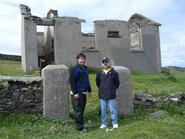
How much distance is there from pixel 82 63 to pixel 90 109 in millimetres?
2480

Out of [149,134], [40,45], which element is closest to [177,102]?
[149,134]

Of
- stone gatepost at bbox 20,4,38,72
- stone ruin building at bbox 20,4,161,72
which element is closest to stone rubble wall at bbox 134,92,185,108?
stone ruin building at bbox 20,4,161,72

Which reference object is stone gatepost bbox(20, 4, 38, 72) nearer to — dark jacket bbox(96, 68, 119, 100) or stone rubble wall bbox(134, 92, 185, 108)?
stone rubble wall bbox(134, 92, 185, 108)

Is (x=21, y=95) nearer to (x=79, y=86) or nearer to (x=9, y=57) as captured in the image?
(x=79, y=86)

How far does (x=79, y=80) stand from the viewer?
39.1 ft

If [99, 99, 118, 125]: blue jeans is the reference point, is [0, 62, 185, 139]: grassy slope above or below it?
below

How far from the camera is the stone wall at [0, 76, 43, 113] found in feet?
41.6

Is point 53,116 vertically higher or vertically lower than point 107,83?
lower

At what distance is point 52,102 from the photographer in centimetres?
1268

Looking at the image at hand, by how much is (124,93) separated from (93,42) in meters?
20.0

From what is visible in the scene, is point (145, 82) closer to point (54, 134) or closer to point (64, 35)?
point (64, 35)

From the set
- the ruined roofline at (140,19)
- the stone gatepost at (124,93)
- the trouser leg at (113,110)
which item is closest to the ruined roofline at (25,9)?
the ruined roofline at (140,19)

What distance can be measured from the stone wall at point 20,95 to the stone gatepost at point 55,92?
0.30 metres

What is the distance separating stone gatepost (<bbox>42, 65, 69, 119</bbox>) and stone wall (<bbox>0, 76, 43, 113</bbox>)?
0.30 metres
